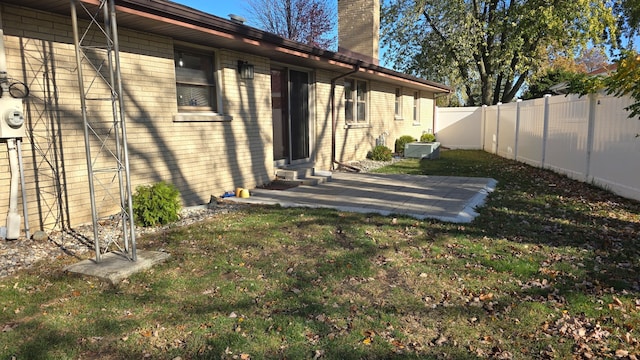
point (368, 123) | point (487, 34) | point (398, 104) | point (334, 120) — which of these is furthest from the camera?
point (487, 34)

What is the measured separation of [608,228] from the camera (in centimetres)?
568

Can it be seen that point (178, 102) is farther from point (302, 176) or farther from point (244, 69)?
point (302, 176)

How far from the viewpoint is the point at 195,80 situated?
747cm

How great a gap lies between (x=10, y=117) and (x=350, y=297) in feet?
14.0

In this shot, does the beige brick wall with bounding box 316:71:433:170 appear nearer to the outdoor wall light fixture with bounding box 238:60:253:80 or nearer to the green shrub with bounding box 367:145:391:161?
the green shrub with bounding box 367:145:391:161

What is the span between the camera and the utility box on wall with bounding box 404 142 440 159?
1595 centimetres

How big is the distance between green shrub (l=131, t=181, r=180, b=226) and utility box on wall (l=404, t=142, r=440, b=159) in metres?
11.6

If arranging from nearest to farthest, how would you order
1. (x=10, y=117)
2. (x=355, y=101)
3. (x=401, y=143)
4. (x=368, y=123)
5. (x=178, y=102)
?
(x=10, y=117) < (x=178, y=102) < (x=355, y=101) < (x=368, y=123) < (x=401, y=143)

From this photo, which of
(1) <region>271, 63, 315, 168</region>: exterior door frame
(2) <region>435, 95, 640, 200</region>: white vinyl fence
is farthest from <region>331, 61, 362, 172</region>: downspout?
(2) <region>435, 95, 640, 200</region>: white vinyl fence

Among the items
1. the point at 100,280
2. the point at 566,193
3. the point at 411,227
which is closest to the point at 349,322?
the point at 100,280

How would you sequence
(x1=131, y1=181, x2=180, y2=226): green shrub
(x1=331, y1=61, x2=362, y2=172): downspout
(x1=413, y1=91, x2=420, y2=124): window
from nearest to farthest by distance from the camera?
(x1=131, y1=181, x2=180, y2=226): green shrub, (x1=331, y1=61, x2=362, y2=172): downspout, (x1=413, y1=91, x2=420, y2=124): window

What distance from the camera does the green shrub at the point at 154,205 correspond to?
19.0ft

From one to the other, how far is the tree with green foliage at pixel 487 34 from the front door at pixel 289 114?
15614 millimetres

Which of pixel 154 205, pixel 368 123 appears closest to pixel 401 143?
pixel 368 123
